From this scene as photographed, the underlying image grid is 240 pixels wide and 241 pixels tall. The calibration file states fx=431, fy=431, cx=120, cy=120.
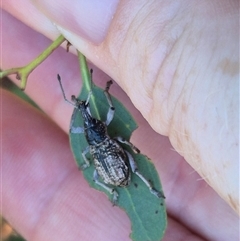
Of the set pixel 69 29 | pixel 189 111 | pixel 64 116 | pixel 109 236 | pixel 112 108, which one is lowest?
pixel 109 236

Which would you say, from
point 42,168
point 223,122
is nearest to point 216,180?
point 223,122

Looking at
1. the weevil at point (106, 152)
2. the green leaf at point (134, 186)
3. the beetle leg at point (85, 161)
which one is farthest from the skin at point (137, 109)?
the beetle leg at point (85, 161)

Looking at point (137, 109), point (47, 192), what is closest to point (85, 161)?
point (137, 109)

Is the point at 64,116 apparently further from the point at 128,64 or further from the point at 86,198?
the point at 128,64

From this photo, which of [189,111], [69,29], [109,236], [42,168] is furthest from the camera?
[42,168]

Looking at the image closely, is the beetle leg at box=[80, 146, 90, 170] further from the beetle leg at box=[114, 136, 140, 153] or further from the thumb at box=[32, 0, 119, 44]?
the thumb at box=[32, 0, 119, 44]
